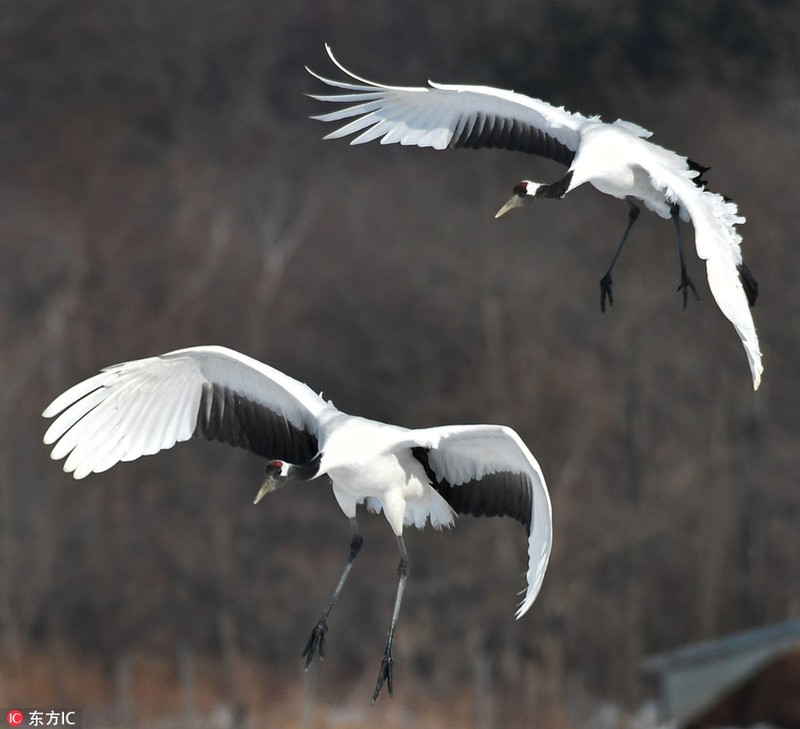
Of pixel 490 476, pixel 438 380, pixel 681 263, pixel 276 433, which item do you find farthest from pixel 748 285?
pixel 438 380

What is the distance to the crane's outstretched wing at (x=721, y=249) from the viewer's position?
1238 centimetres

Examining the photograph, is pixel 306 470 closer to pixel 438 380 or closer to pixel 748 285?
pixel 748 285

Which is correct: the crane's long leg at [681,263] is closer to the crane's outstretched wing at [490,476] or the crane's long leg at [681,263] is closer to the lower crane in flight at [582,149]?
the lower crane in flight at [582,149]

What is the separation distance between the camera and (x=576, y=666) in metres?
36.3

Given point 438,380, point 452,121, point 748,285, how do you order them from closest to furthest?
point 748,285
point 452,121
point 438,380

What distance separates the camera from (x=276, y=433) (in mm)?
14859

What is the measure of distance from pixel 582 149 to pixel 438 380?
93.6 ft

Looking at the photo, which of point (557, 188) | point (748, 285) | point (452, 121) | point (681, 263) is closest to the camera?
point (748, 285)

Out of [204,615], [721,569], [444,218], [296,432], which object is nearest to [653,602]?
[721,569]

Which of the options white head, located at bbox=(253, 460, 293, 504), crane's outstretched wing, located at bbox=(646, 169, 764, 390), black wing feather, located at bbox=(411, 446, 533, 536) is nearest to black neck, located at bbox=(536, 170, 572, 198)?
crane's outstretched wing, located at bbox=(646, 169, 764, 390)

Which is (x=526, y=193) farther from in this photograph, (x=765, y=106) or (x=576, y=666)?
(x=765, y=106)

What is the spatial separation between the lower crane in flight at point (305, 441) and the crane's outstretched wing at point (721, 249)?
5.12ft

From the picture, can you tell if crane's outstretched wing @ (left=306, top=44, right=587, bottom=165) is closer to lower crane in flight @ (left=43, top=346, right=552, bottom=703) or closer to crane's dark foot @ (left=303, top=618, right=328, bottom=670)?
lower crane in flight @ (left=43, top=346, right=552, bottom=703)

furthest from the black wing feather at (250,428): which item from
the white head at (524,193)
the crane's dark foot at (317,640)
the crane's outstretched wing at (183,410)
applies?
the white head at (524,193)
